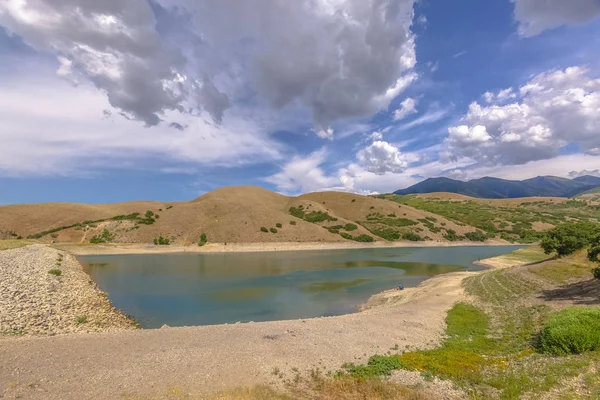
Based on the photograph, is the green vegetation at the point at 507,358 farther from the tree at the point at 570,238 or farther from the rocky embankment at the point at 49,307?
the tree at the point at 570,238

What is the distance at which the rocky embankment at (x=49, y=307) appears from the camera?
73.0ft

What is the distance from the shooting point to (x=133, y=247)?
109 m

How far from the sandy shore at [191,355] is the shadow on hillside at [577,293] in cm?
1123

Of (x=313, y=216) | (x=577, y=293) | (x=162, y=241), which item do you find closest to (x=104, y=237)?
(x=162, y=241)

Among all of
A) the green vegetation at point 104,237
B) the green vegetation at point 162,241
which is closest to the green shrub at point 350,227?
the green vegetation at point 162,241

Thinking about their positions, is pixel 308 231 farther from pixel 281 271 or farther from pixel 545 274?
pixel 545 274

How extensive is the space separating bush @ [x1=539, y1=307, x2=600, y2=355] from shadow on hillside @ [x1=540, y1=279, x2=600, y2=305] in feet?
34.1

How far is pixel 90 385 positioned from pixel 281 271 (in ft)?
171

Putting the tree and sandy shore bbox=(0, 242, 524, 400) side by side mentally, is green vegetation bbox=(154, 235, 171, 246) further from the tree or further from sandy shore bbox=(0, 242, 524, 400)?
the tree

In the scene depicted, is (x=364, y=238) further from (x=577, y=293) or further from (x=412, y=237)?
(x=577, y=293)

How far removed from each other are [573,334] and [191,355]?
19022 mm

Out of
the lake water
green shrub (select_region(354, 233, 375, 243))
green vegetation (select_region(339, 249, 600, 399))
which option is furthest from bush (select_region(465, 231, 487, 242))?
green vegetation (select_region(339, 249, 600, 399))

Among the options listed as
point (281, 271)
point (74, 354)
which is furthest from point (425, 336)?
point (281, 271)

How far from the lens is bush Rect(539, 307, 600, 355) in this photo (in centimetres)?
1478
